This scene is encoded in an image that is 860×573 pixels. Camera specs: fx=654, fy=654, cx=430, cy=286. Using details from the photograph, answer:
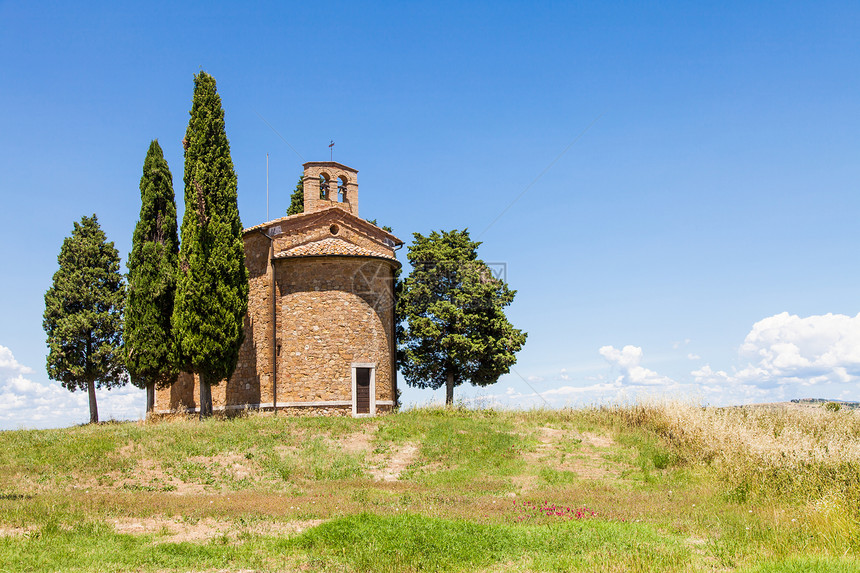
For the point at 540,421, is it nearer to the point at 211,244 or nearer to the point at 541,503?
the point at 541,503

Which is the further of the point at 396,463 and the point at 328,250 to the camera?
the point at 328,250

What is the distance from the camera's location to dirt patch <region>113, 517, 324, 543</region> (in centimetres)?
1056

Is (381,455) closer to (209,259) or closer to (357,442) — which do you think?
(357,442)

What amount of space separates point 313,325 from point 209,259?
469 cm

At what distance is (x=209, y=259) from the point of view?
80.7 feet

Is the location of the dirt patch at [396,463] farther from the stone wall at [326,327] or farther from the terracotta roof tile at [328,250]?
the terracotta roof tile at [328,250]

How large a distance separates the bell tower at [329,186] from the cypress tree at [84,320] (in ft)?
35.3

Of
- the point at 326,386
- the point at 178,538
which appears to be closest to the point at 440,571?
the point at 178,538

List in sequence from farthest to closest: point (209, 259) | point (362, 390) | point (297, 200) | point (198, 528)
→ point (297, 200) → point (362, 390) → point (209, 259) → point (198, 528)

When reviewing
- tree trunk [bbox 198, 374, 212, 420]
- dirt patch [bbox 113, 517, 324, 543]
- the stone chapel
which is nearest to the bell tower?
the stone chapel

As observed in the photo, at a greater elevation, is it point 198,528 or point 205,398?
point 205,398

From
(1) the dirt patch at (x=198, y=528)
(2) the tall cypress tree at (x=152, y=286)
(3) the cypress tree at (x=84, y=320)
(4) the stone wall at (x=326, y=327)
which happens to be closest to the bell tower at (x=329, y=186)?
(4) the stone wall at (x=326, y=327)

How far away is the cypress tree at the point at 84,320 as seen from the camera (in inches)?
1167

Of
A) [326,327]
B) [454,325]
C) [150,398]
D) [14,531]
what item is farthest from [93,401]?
[14,531]
